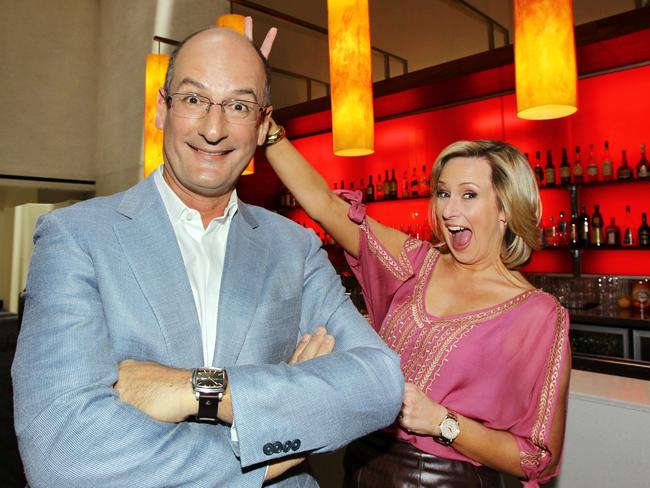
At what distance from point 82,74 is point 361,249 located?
23.9 ft

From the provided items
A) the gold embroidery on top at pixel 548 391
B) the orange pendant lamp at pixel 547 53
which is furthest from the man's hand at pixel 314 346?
the orange pendant lamp at pixel 547 53

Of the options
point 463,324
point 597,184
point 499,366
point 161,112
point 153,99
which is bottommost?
point 499,366

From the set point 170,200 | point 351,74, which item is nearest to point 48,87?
point 351,74

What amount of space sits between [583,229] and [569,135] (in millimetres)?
938

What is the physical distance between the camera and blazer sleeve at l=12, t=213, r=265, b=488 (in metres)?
0.81

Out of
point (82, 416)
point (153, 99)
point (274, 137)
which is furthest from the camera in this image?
point (153, 99)

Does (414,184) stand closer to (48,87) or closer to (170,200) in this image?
(170,200)

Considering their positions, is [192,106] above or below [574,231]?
above

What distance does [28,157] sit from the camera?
699 cm

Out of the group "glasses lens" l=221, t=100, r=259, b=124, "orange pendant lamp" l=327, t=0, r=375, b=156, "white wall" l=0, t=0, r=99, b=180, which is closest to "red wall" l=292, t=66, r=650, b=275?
"orange pendant lamp" l=327, t=0, r=375, b=156

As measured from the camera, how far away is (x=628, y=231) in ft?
14.1

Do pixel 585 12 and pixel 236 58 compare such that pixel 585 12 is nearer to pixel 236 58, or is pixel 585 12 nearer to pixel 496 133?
pixel 496 133

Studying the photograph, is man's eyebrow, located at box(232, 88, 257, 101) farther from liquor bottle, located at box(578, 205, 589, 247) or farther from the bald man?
liquor bottle, located at box(578, 205, 589, 247)

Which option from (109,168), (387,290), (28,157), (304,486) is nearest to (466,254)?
(387,290)
